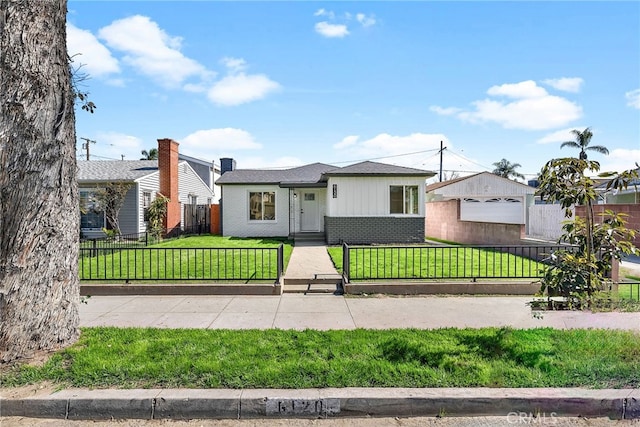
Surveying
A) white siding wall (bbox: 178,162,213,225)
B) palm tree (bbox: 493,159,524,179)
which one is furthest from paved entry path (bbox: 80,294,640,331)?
palm tree (bbox: 493,159,524,179)

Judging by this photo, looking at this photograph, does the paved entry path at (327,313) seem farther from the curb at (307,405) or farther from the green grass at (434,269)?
the curb at (307,405)

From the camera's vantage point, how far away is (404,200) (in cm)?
1535

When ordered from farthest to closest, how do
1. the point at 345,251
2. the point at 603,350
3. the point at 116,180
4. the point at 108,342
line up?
the point at 116,180
the point at 345,251
the point at 108,342
the point at 603,350

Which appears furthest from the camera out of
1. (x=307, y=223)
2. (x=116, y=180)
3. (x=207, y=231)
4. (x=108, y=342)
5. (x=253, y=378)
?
(x=207, y=231)

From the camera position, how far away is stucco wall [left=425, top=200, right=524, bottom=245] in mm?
13148

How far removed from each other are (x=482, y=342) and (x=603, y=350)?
55.3 inches

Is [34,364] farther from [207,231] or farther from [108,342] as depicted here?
[207,231]

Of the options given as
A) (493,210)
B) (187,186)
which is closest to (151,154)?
(187,186)

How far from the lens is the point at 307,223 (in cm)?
1842

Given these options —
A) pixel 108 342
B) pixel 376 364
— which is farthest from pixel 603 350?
pixel 108 342

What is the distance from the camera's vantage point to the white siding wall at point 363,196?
1501 cm

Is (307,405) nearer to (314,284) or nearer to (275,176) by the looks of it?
(314,284)

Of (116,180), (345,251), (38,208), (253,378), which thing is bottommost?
(253,378)

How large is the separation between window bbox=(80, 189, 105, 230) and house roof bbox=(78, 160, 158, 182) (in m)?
0.78
